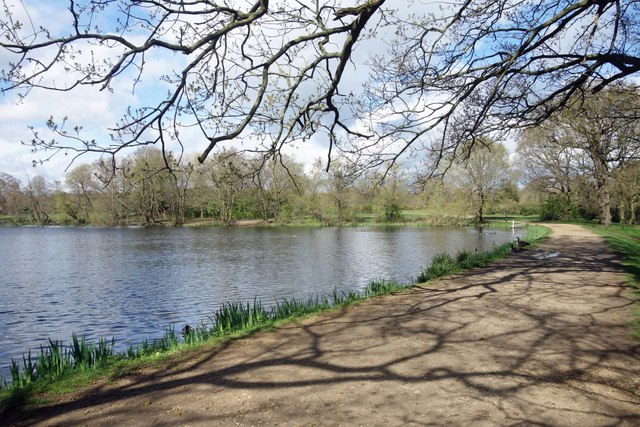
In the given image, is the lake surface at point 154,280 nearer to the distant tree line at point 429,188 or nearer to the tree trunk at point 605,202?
the distant tree line at point 429,188

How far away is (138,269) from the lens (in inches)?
780

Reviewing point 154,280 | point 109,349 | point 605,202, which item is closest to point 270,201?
point 154,280

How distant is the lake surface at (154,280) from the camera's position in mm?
10656

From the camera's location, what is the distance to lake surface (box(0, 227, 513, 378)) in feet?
35.0

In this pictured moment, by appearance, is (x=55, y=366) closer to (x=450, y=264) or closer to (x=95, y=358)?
(x=95, y=358)

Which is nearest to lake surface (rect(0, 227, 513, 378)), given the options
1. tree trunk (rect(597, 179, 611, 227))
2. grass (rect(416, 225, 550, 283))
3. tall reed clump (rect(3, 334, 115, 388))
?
tall reed clump (rect(3, 334, 115, 388))

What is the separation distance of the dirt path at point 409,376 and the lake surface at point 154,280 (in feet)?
14.0

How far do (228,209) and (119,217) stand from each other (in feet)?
47.5

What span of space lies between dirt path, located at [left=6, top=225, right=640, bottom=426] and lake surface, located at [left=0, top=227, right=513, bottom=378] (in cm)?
426

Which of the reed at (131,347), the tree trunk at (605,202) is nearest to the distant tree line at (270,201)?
the tree trunk at (605,202)

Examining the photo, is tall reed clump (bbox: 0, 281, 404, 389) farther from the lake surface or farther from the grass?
the grass

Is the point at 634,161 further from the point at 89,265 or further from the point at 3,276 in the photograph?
the point at 3,276

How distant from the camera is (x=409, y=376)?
4.54 meters

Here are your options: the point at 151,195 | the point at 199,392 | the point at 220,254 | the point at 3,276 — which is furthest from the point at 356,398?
the point at 151,195
